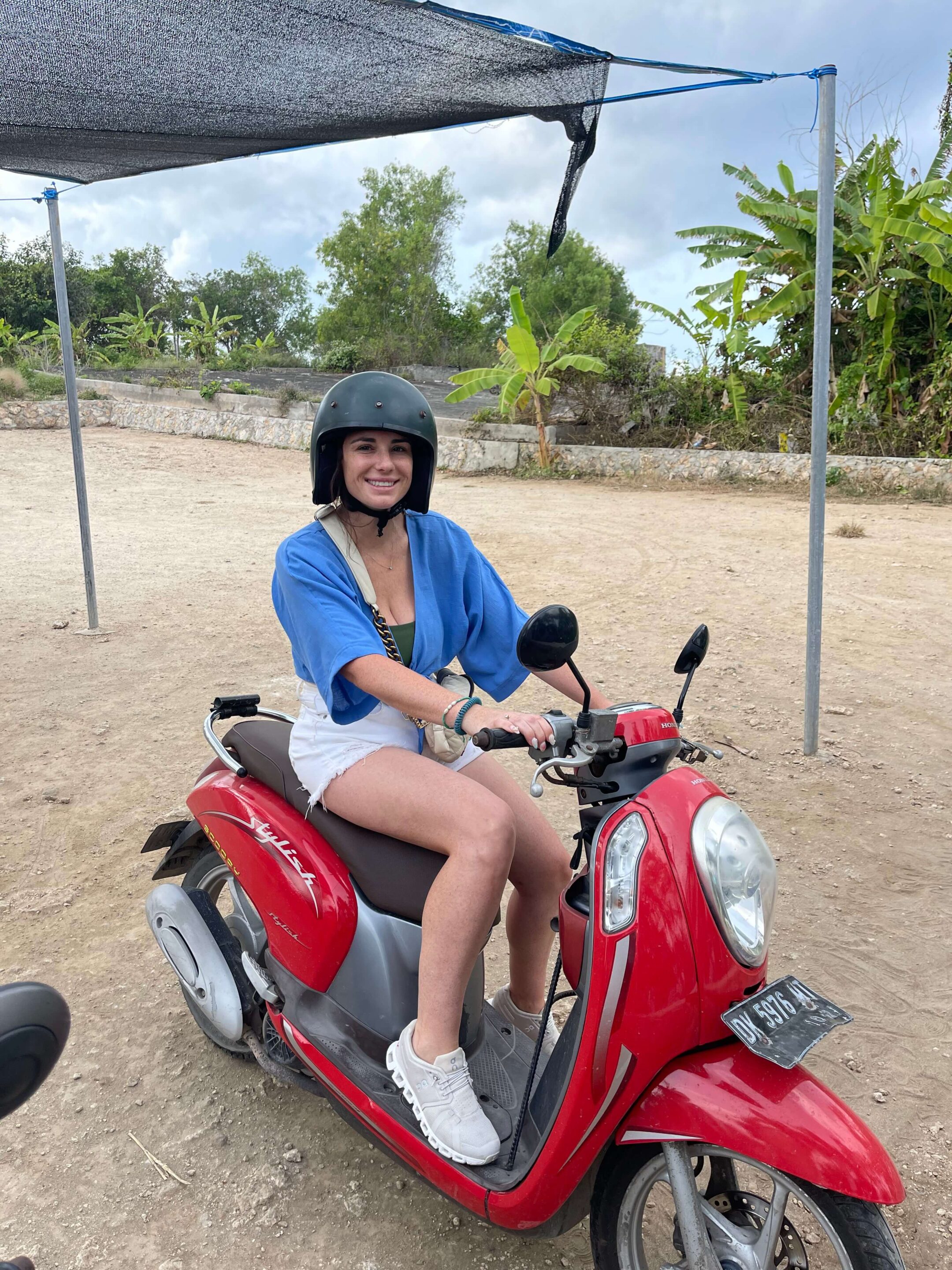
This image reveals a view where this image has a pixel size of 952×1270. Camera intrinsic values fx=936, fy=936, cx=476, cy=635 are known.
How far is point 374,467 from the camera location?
6.28ft

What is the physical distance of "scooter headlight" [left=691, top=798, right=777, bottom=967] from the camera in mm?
1326

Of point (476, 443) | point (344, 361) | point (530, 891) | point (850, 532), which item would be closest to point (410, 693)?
point (530, 891)

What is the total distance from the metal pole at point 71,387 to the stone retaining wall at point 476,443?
30.5 feet

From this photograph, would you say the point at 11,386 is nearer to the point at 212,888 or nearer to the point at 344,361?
the point at 344,361

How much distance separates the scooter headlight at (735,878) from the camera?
133 cm

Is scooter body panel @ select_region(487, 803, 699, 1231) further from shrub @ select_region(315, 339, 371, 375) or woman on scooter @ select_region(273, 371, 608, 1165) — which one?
shrub @ select_region(315, 339, 371, 375)

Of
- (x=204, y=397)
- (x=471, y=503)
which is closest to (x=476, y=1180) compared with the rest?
(x=471, y=503)

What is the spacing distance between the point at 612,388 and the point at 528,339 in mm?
2639

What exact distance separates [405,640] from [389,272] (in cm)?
2965

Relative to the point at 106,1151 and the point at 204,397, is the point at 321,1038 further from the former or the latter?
the point at 204,397

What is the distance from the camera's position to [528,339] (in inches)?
510

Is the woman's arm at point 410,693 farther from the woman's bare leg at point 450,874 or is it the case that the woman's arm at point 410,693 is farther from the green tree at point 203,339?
the green tree at point 203,339

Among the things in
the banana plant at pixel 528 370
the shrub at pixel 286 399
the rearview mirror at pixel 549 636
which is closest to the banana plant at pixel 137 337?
the shrub at pixel 286 399

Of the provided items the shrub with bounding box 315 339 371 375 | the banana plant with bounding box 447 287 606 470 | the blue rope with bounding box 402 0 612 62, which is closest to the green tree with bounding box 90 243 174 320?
the shrub with bounding box 315 339 371 375
